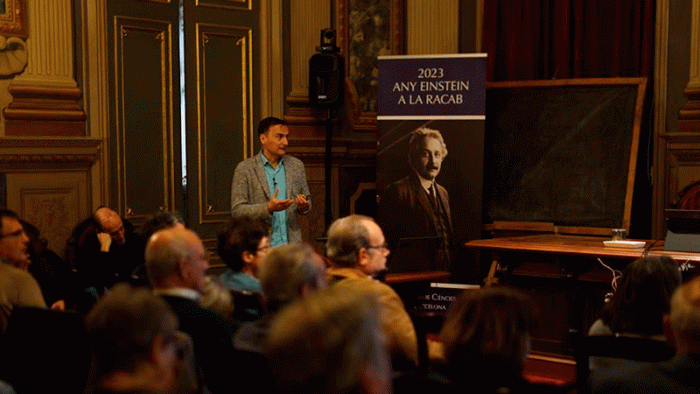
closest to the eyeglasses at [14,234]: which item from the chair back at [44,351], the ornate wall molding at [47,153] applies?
the chair back at [44,351]

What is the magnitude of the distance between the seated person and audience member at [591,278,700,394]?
65.4 inches

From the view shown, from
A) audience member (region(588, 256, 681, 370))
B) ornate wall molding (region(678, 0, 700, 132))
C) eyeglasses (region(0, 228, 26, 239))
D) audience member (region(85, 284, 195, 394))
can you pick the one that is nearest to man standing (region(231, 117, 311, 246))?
eyeglasses (region(0, 228, 26, 239))

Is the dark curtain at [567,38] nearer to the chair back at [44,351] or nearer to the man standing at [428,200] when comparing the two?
the man standing at [428,200]

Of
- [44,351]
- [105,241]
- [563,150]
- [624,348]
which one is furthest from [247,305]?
[563,150]

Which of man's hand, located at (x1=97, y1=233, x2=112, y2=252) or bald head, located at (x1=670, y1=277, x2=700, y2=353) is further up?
bald head, located at (x1=670, y1=277, x2=700, y2=353)

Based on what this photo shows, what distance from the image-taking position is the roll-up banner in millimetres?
6559

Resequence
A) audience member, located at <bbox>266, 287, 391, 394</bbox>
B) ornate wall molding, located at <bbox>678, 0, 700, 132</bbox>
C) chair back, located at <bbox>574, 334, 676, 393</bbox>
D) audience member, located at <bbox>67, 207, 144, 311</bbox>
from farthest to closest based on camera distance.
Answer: ornate wall molding, located at <bbox>678, 0, 700, 132</bbox>, audience member, located at <bbox>67, 207, 144, 311</bbox>, chair back, located at <bbox>574, 334, 676, 393</bbox>, audience member, located at <bbox>266, 287, 391, 394</bbox>

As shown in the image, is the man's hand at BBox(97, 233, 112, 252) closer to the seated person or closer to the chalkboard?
the seated person

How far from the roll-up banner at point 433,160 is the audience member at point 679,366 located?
437 cm

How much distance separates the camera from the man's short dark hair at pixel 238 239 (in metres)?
3.48

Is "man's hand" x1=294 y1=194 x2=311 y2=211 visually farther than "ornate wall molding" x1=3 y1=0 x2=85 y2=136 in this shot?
No

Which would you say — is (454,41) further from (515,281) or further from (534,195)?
(515,281)

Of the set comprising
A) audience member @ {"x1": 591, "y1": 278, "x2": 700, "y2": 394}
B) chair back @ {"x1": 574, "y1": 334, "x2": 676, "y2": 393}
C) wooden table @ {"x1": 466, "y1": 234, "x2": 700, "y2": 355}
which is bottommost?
wooden table @ {"x1": 466, "y1": 234, "x2": 700, "y2": 355}

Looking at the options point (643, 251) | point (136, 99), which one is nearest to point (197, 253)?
point (643, 251)
